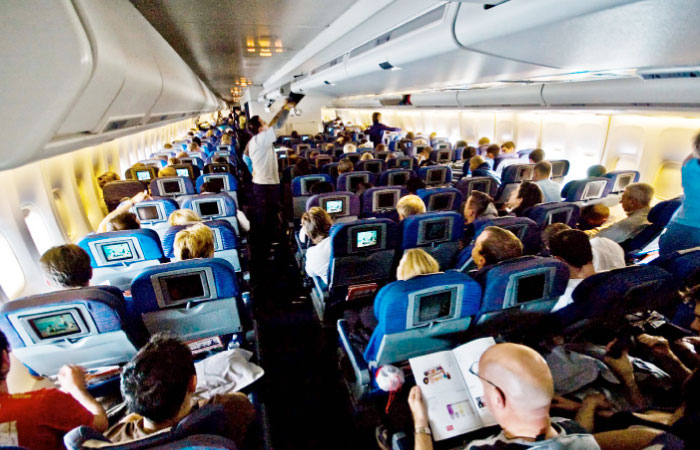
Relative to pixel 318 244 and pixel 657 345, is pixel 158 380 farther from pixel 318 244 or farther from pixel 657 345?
pixel 657 345

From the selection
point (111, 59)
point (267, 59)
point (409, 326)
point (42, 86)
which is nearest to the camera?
point (42, 86)

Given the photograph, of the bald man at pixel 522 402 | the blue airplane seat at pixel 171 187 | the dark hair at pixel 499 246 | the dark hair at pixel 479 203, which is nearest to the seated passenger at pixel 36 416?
the bald man at pixel 522 402

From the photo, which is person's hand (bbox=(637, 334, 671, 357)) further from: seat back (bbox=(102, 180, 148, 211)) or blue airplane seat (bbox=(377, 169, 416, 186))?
seat back (bbox=(102, 180, 148, 211))

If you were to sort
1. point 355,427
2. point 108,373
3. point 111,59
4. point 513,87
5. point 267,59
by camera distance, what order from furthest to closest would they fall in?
point 267,59, point 513,87, point 355,427, point 108,373, point 111,59

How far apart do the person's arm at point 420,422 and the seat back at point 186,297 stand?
4.09 ft

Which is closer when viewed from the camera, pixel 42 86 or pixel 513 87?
pixel 42 86

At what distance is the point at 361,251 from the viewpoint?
2.97m

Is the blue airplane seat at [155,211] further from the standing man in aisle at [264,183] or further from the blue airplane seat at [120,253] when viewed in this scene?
the standing man in aisle at [264,183]

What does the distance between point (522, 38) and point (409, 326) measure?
60.8 inches

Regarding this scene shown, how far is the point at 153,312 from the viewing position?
1986 mm

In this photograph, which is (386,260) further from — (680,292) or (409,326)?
(680,292)

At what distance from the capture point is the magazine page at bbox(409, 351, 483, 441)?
5.15ft

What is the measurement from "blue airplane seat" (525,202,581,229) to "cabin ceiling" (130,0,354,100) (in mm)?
2813

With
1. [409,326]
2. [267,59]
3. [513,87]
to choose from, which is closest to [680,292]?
[409,326]
